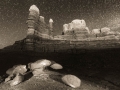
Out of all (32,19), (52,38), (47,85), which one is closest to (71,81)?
(47,85)

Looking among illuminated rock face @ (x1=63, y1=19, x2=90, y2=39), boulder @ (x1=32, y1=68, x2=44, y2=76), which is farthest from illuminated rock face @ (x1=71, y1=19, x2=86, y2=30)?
boulder @ (x1=32, y1=68, x2=44, y2=76)

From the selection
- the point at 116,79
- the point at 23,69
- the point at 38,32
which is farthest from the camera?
the point at 38,32

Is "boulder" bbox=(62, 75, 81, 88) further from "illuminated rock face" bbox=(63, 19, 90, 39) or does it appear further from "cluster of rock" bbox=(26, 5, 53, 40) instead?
"illuminated rock face" bbox=(63, 19, 90, 39)

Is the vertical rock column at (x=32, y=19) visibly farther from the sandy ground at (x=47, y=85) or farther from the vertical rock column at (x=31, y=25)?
the sandy ground at (x=47, y=85)

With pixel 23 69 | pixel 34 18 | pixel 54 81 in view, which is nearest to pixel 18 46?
pixel 34 18

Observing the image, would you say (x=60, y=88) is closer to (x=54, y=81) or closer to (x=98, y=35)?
(x=54, y=81)

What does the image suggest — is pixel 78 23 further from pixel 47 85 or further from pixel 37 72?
pixel 47 85

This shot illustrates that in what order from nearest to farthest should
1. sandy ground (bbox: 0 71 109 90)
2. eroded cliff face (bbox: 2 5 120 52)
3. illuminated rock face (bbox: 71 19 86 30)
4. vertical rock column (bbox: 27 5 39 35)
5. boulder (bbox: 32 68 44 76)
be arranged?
sandy ground (bbox: 0 71 109 90), boulder (bbox: 32 68 44 76), eroded cliff face (bbox: 2 5 120 52), vertical rock column (bbox: 27 5 39 35), illuminated rock face (bbox: 71 19 86 30)

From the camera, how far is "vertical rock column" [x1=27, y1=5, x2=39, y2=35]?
705 inches

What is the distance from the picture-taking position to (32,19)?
61.5 feet

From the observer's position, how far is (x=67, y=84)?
11.5ft

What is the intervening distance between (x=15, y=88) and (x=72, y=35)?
2119 centimetres

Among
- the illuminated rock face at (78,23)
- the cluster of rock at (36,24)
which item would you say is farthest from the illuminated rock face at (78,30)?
the cluster of rock at (36,24)

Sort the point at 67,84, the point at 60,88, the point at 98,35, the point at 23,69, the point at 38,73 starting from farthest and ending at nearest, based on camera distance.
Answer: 1. the point at 98,35
2. the point at 23,69
3. the point at 38,73
4. the point at 67,84
5. the point at 60,88
